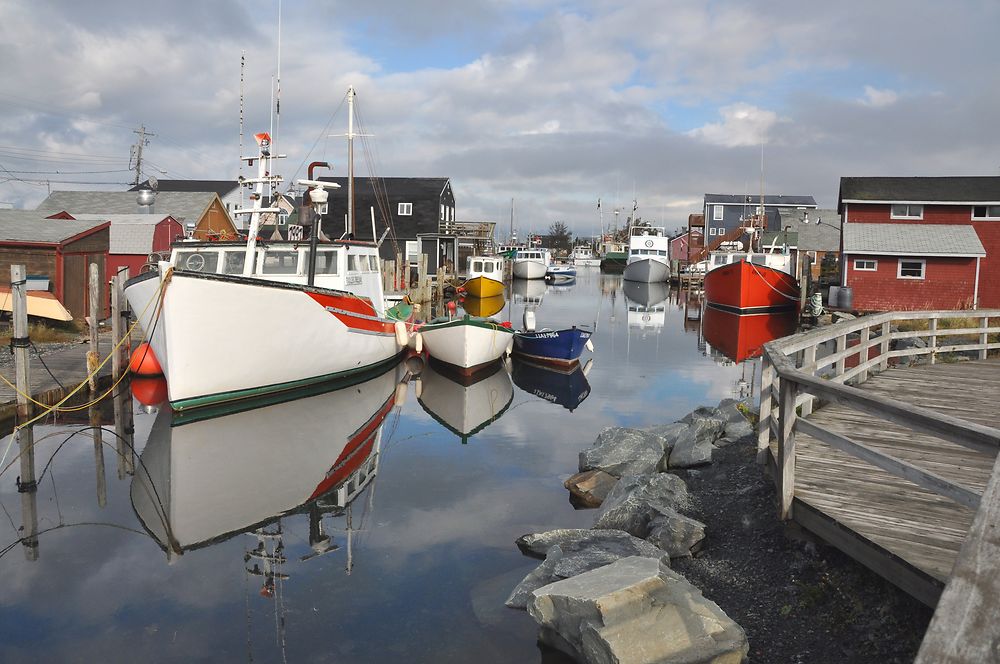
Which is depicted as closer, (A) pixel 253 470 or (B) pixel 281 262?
(A) pixel 253 470

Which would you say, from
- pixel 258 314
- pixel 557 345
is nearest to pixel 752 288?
pixel 557 345

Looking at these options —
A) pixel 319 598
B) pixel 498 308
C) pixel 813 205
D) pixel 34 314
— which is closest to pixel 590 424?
pixel 319 598

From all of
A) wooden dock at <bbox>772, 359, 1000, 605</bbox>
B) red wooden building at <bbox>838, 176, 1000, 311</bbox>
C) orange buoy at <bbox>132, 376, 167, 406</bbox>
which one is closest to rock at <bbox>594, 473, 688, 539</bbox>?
wooden dock at <bbox>772, 359, 1000, 605</bbox>

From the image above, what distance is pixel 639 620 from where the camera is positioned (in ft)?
17.6

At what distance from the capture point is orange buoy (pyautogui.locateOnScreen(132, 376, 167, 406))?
15.8 meters

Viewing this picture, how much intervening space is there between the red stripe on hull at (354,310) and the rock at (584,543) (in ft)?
29.2

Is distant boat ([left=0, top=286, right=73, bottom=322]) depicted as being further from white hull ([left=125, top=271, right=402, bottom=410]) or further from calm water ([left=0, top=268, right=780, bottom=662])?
calm water ([left=0, top=268, right=780, bottom=662])

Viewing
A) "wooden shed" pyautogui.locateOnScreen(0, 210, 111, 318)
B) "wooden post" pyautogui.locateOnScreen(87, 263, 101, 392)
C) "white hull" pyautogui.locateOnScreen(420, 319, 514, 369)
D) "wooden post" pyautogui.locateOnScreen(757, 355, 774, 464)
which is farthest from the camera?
"wooden shed" pyautogui.locateOnScreen(0, 210, 111, 318)

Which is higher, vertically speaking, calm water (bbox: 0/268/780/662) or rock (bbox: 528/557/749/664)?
rock (bbox: 528/557/749/664)

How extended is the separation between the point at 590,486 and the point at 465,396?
314 inches

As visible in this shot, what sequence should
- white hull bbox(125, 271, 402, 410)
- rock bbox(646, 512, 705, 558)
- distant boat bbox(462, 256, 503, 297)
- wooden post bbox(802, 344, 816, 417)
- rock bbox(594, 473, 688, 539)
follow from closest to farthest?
rock bbox(646, 512, 705, 558) < rock bbox(594, 473, 688, 539) < wooden post bbox(802, 344, 816, 417) < white hull bbox(125, 271, 402, 410) < distant boat bbox(462, 256, 503, 297)

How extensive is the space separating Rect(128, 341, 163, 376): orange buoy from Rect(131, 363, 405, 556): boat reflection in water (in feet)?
10.5

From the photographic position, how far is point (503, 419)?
15.7 meters

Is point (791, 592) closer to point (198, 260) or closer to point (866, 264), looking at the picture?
point (198, 260)
